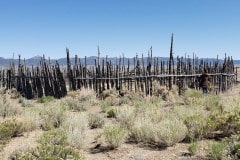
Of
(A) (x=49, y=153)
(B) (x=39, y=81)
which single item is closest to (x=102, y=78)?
(B) (x=39, y=81)

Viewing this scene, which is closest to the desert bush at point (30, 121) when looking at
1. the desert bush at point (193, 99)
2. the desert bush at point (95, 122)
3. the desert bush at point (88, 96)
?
the desert bush at point (95, 122)

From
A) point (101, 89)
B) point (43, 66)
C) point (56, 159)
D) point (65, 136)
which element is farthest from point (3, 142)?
point (43, 66)

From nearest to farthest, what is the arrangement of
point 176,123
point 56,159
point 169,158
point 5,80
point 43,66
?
point 56,159, point 169,158, point 176,123, point 43,66, point 5,80

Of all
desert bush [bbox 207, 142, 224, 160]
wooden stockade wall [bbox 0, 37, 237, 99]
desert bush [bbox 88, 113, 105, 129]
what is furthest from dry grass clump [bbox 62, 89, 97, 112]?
desert bush [bbox 207, 142, 224, 160]

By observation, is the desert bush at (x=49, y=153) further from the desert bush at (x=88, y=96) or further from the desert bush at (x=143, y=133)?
the desert bush at (x=88, y=96)

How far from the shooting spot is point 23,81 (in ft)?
79.6

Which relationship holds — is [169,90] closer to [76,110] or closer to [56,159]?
[76,110]

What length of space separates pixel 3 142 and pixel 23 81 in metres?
15.5

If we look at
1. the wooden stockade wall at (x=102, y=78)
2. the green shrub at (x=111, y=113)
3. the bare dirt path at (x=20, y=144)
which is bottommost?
the bare dirt path at (x=20, y=144)

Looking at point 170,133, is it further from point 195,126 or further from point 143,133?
point 195,126

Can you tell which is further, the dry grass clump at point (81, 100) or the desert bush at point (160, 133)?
the dry grass clump at point (81, 100)

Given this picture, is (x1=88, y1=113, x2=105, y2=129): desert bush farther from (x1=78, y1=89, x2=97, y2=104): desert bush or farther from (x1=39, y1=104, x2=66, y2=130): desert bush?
(x1=78, y1=89, x2=97, y2=104): desert bush

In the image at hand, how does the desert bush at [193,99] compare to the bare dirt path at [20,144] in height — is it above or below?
above

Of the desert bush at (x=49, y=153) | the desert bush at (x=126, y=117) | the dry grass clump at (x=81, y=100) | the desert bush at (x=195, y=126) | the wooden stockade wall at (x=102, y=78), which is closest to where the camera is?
the desert bush at (x=49, y=153)
